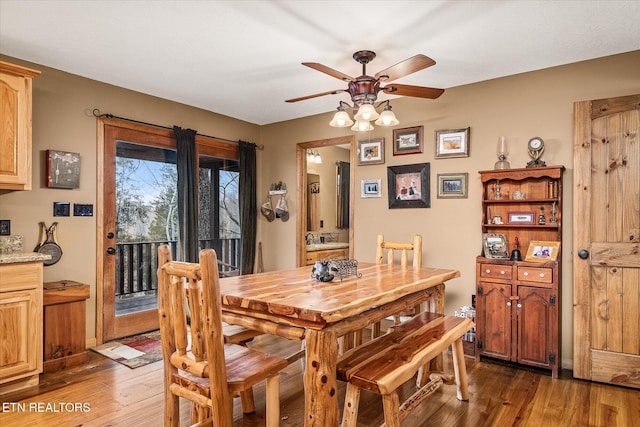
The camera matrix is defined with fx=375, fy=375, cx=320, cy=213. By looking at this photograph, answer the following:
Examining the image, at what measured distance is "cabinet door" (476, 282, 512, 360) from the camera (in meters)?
3.15

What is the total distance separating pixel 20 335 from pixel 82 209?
4.09 feet

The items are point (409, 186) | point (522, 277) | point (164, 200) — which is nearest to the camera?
point (522, 277)

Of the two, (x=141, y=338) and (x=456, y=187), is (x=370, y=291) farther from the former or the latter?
(x=141, y=338)

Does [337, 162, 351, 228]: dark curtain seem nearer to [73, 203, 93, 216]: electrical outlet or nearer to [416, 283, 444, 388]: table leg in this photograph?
[416, 283, 444, 388]: table leg

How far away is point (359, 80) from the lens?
2686 millimetres

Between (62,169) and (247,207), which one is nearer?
(62,169)

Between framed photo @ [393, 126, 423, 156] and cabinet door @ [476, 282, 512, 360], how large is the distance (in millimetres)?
1608

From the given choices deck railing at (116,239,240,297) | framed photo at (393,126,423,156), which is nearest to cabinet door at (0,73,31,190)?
deck railing at (116,239,240,297)

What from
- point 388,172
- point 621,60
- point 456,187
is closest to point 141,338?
point 388,172

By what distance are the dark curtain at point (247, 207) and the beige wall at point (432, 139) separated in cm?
78

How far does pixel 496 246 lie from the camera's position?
3318 millimetres

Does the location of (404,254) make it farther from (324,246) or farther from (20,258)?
(20,258)

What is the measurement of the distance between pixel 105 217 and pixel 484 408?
3657 mm

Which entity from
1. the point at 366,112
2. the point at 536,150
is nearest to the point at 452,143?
the point at 536,150
